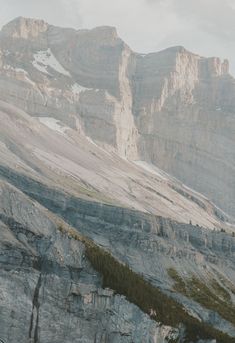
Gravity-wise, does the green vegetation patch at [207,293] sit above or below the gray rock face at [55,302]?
below

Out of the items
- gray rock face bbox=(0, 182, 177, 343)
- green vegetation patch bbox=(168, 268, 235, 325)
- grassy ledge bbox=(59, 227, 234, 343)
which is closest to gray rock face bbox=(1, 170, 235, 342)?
green vegetation patch bbox=(168, 268, 235, 325)

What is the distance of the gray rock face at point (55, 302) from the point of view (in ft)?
340

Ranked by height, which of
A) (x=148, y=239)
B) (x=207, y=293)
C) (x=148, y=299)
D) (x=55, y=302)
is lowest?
(x=207, y=293)

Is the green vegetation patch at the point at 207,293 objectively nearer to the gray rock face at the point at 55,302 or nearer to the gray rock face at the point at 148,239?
the gray rock face at the point at 148,239

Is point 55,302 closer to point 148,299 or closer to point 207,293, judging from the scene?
point 148,299

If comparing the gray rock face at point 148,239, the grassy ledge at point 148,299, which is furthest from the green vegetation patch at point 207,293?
the grassy ledge at point 148,299

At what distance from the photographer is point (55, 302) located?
4237 inches

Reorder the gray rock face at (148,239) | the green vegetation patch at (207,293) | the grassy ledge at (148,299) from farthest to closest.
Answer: the gray rock face at (148,239)
the green vegetation patch at (207,293)
the grassy ledge at (148,299)

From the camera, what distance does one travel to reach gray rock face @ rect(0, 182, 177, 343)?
104m

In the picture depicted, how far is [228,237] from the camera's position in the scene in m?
200

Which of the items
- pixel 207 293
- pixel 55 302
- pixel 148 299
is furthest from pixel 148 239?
pixel 55 302

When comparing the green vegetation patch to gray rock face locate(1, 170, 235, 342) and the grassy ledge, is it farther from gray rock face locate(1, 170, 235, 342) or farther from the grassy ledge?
the grassy ledge

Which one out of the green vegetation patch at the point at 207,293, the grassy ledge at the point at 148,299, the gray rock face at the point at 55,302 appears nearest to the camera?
the gray rock face at the point at 55,302

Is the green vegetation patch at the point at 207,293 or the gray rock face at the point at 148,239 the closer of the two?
A: the green vegetation patch at the point at 207,293
